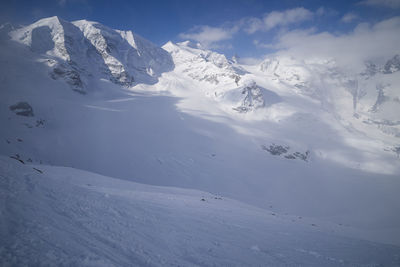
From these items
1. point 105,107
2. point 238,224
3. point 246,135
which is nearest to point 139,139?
point 105,107

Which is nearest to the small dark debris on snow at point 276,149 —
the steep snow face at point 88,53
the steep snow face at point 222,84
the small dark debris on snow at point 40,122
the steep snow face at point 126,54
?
the steep snow face at point 222,84

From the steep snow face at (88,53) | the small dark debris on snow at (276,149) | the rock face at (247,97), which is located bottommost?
the small dark debris on snow at (276,149)

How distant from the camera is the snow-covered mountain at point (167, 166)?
3.51 m

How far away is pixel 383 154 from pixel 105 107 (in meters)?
114

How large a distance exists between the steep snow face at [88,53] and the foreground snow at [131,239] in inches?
3204

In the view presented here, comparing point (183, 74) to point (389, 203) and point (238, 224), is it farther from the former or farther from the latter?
point (238, 224)

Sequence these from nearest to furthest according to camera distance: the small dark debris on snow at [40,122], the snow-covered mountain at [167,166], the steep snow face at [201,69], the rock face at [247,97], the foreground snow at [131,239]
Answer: the foreground snow at [131,239]
the snow-covered mountain at [167,166]
the small dark debris on snow at [40,122]
the rock face at [247,97]
the steep snow face at [201,69]

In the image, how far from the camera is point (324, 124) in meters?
92.8

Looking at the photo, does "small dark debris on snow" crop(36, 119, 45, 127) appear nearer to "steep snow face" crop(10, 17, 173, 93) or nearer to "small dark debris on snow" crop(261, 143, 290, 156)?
"steep snow face" crop(10, 17, 173, 93)

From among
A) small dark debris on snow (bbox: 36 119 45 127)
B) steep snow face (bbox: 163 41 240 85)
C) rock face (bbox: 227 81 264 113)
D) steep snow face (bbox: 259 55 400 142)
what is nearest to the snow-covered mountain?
small dark debris on snow (bbox: 36 119 45 127)

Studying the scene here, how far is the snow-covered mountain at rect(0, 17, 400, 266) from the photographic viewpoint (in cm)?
351

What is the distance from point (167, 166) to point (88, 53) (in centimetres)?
9524

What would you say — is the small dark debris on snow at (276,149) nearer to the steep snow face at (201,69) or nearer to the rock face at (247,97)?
the rock face at (247,97)

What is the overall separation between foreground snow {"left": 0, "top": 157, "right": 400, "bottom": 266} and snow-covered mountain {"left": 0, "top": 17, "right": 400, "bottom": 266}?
30 mm
